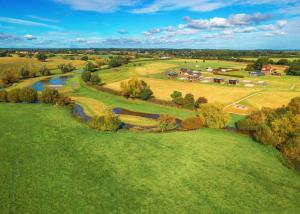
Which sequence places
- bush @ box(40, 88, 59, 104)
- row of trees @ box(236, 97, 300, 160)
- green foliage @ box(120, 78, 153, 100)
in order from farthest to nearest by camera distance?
green foliage @ box(120, 78, 153, 100), bush @ box(40, 88, 59, 104), row of trees @ box(236, 97, 300, 160)

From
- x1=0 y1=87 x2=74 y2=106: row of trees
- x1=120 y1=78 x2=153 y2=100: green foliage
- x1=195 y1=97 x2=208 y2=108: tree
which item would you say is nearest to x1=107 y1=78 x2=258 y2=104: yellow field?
x1=120 y1=78 x2=153 y2=100: green foliage

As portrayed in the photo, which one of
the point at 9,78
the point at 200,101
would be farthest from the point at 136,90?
the point at 9,78

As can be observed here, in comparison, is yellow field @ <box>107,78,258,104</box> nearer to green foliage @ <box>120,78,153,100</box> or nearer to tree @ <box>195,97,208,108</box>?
green foliage @ <box>120,78,153,100</box>

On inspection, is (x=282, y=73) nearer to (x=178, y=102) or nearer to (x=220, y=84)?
(x=220, y=84)

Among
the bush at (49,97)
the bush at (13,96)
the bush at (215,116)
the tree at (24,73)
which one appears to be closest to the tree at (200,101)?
the bush at (215,116)

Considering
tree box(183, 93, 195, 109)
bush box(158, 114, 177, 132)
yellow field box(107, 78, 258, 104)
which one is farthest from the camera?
yellow field box(107, 78, 258, 104)

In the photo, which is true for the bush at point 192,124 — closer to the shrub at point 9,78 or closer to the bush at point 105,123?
the bush at point 105,123

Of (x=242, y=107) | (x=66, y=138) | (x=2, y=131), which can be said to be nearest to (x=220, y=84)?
(x=242, y=107)
